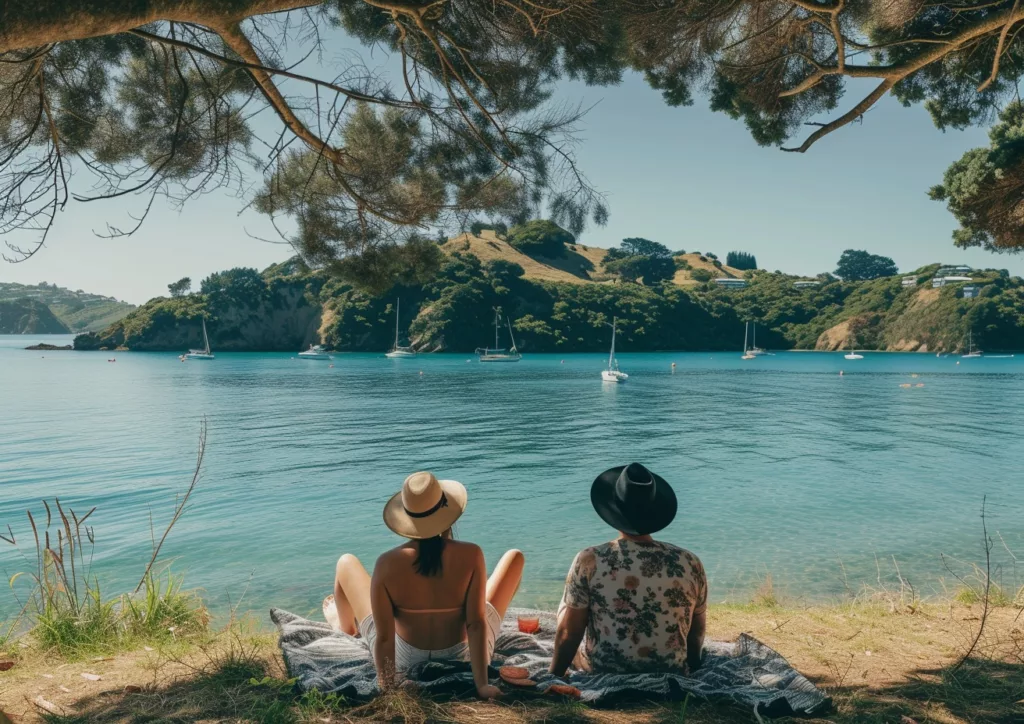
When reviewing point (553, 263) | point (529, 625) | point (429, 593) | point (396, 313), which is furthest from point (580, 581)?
point (553, 263)

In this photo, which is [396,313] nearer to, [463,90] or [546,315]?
[546,315]

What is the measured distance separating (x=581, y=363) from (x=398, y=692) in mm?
74026

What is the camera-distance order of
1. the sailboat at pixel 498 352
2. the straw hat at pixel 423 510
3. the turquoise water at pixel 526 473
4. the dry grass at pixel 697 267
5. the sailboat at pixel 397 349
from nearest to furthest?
the straw hat at pixel 423 510 < the turquoise water at pixel 526 473 < the sailboat at pixel 498 352 < the sailboat at pixel 397 349 < the dry grass at pixel 697 267

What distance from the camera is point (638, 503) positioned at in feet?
8.97

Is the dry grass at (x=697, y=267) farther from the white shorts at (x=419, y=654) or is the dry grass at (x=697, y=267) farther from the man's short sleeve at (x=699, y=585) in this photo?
the white shorts at (x=419, y=654)

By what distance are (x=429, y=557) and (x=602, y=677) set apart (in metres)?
0.84

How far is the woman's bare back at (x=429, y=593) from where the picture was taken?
2.77 metres

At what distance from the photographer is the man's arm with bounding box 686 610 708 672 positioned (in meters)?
2.97

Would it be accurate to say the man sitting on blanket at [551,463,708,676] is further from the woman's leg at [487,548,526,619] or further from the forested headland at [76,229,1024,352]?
the forested headland at [76,229,1024,352]

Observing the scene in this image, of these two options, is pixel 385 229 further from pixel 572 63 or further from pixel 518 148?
pixel 572 63

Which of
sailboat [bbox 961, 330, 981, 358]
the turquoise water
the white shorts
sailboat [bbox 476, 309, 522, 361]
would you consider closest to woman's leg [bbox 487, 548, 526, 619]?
the white shorts

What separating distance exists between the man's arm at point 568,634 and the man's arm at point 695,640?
0.45 meters

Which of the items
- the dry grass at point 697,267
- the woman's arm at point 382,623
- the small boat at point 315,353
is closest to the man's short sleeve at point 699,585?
the woman's arm at point 382,623

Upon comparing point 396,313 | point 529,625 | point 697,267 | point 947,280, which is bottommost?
point 529,625
